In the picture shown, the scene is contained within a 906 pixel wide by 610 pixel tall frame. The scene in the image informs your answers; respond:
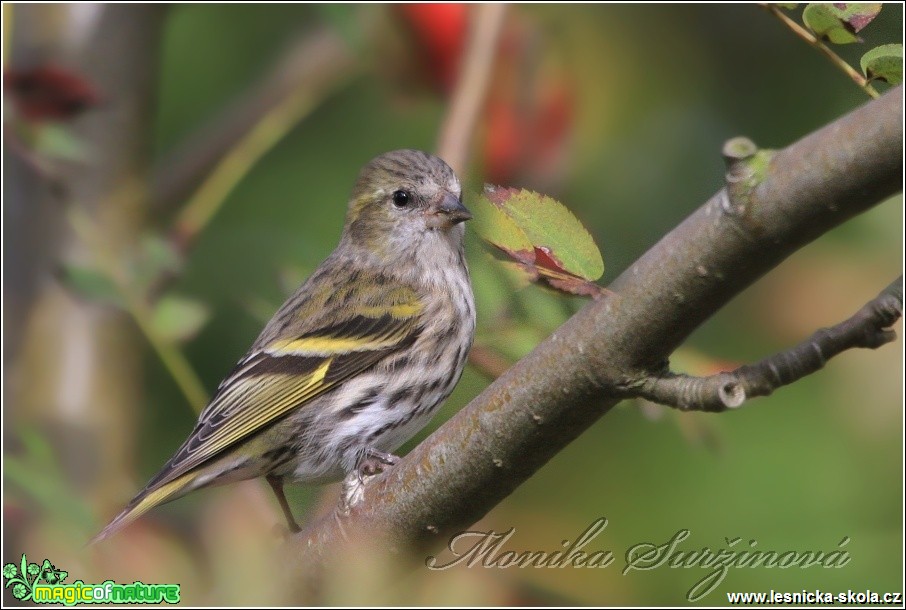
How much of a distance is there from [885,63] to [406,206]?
2290mm

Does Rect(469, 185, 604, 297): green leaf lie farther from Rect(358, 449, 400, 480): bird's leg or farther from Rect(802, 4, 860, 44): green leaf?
Rect(358, 449, 400, 480): bird's leg

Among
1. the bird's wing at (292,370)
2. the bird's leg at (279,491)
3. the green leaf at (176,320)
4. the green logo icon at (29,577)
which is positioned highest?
the green leaf at (176,320)

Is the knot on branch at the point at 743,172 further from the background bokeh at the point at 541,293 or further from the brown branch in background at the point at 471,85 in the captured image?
the brown branch in background at the point at 471,85

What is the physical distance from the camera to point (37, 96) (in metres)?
3.28

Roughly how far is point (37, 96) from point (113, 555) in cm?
162

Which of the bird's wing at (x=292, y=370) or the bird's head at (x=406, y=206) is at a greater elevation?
the bird's head at (x=406, y=206)

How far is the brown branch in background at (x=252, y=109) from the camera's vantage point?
4332 mm

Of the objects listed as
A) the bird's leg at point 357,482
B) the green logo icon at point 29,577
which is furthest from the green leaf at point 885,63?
the green logo icon at point 29,577

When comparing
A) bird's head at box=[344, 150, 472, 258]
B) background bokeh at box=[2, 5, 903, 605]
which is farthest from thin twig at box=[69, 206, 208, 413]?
bird's head at box=[344, 150, 472, 258]

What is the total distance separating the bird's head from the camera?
368 cm

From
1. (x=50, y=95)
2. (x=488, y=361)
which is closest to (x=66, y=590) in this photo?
(x=488, y=361)

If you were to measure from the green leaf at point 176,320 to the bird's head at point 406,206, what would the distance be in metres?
0.93

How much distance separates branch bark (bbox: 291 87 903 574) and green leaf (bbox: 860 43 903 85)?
0.15 metres

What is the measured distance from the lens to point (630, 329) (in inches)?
72.5
